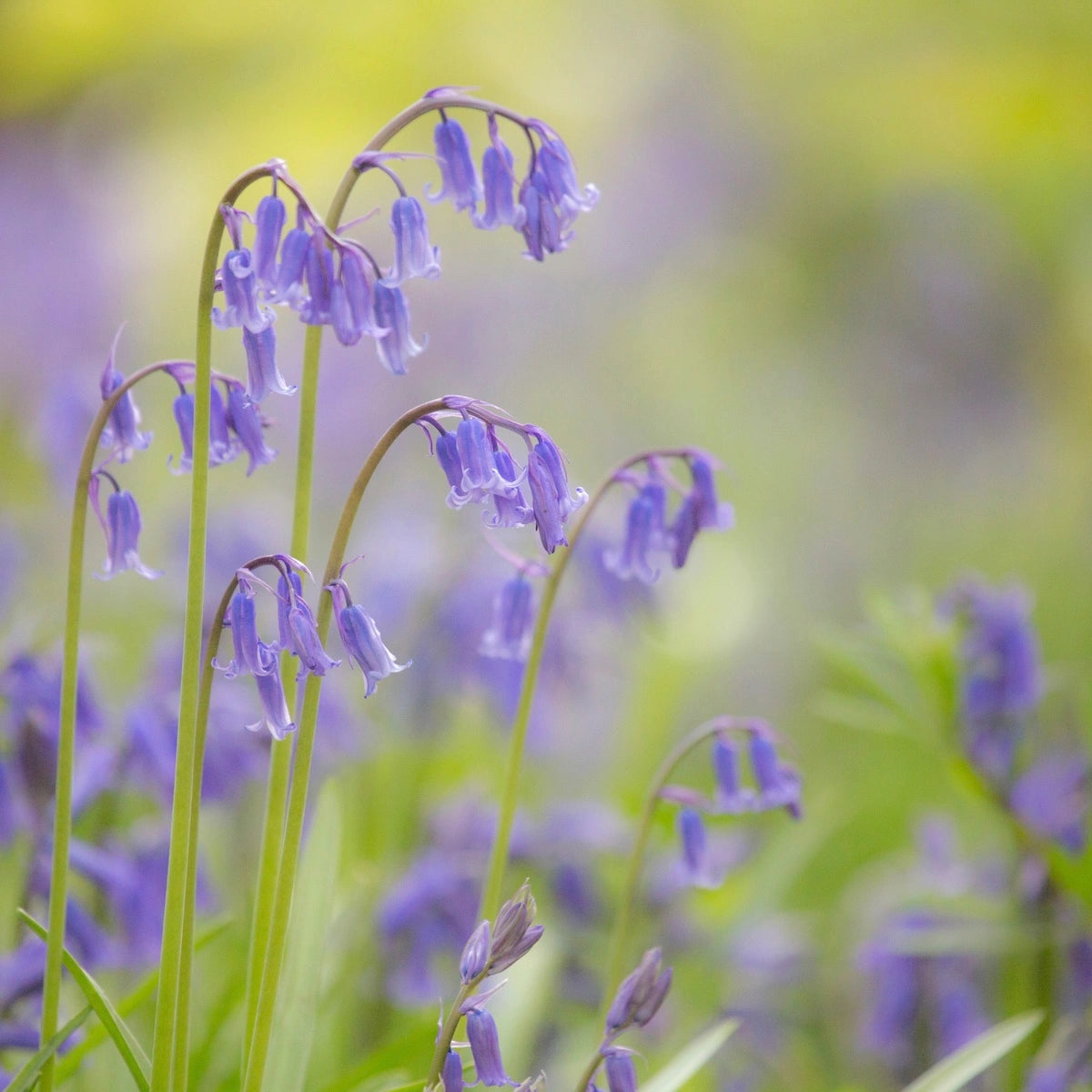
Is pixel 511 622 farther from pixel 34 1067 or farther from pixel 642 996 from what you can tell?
pixel 34 1067

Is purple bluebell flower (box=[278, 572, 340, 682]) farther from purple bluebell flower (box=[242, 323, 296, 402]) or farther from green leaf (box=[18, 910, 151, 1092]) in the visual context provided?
green leaf (box=[18, 910, 151, 1092])

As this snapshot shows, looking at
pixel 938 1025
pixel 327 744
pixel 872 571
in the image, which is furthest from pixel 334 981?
pixel 872 571

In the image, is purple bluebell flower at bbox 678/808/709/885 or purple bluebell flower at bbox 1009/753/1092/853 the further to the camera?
purple bluebell flower at bbox 1009/753/1092/853

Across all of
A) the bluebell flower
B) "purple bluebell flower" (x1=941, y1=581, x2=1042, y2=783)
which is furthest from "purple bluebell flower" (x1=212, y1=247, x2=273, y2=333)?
"purple bluebell flower" (x1=941, y1=581, x2=1042, y2=783)

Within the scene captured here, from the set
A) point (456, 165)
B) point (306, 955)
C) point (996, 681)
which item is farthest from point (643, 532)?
point (996, 681)

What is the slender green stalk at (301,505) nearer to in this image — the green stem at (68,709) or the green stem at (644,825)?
the green stem at (68,709)

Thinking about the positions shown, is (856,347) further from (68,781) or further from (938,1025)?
(68,781)
